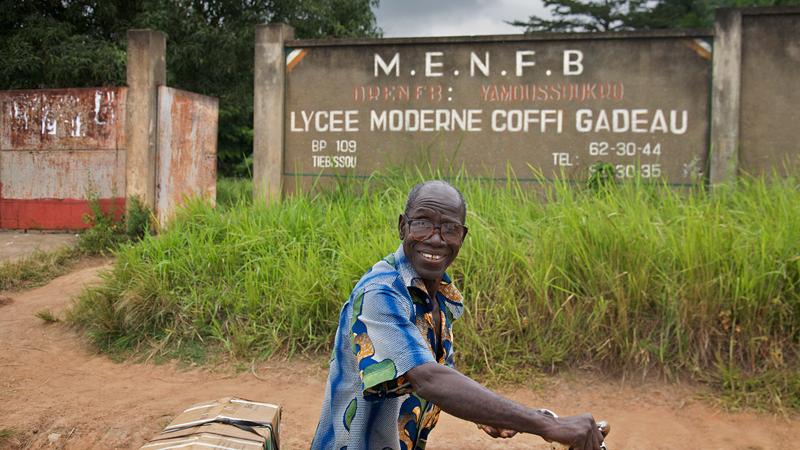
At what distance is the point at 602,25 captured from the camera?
92.4 ft

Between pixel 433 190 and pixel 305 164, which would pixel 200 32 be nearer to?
pixel 305 164

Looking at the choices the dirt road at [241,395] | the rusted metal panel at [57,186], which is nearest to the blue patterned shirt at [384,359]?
the dirt road at [241,395]

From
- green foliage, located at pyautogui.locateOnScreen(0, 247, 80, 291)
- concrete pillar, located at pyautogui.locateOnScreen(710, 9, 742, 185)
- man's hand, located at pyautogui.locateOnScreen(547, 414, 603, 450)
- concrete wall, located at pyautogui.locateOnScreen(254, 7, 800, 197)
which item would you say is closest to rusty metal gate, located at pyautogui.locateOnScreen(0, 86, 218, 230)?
green foliage, located at pyautogui.locateOnScreen(0, 247, 80, 291)

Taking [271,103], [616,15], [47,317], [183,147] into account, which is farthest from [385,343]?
[616,15]

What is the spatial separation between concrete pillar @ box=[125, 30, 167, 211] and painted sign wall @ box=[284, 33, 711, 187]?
1.37 metres

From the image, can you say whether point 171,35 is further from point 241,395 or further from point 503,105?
point 241,395

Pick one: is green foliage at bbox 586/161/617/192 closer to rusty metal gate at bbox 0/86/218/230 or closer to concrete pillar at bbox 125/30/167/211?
rusty metal gate at bbox 0/86/218/230

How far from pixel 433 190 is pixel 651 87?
16.3 feet

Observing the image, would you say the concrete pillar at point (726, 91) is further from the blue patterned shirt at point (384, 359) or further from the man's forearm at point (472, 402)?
the man's forearm at point (472, 402)

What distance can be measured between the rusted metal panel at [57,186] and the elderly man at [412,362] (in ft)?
19.8

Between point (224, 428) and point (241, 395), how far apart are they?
92.3 inches

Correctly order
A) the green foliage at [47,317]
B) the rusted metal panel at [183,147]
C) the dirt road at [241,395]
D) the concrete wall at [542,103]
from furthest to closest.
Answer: the rusted metal panel at [183,147] < the concrete wall at [542,103] < the green foliage at [47,317] < the dirt road at [241,395]

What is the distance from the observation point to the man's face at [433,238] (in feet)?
6.57

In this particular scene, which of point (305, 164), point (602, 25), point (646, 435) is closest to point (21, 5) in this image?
point (305, 164)
